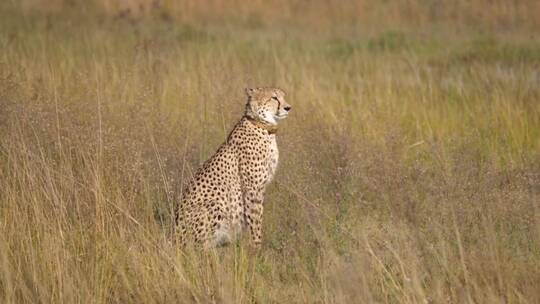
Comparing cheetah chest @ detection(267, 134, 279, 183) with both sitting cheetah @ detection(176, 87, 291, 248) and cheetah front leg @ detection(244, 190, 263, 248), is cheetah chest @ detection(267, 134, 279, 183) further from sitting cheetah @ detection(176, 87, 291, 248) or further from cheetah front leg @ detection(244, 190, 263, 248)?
cheetah front leg @ detection(244, 190, 263, 248)

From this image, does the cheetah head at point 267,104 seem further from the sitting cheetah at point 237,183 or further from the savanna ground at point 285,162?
the savanna ground at point 285,162

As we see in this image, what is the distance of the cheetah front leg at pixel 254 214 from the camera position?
4.32 meters

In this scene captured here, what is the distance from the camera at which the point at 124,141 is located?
4.96 metres

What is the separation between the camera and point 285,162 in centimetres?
522

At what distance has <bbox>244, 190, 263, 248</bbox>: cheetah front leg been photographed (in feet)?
14.2

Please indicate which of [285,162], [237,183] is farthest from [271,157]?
A: [285,162]

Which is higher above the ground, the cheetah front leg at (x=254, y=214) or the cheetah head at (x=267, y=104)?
the cheetah head at (x=267, y=104)

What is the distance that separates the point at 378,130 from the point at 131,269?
264cm

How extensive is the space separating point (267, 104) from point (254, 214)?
1.59 ft

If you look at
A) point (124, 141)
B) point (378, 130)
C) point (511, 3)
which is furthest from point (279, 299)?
point (511, 3)

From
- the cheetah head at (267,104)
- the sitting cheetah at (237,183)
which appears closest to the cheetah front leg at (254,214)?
the sitting cheetah at (237,183)

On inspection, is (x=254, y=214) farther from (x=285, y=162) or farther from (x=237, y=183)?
(x=285, y=162)

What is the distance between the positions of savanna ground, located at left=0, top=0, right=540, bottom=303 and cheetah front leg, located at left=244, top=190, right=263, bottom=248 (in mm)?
95

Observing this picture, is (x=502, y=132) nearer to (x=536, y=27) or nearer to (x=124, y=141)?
(x=124, y=141)
